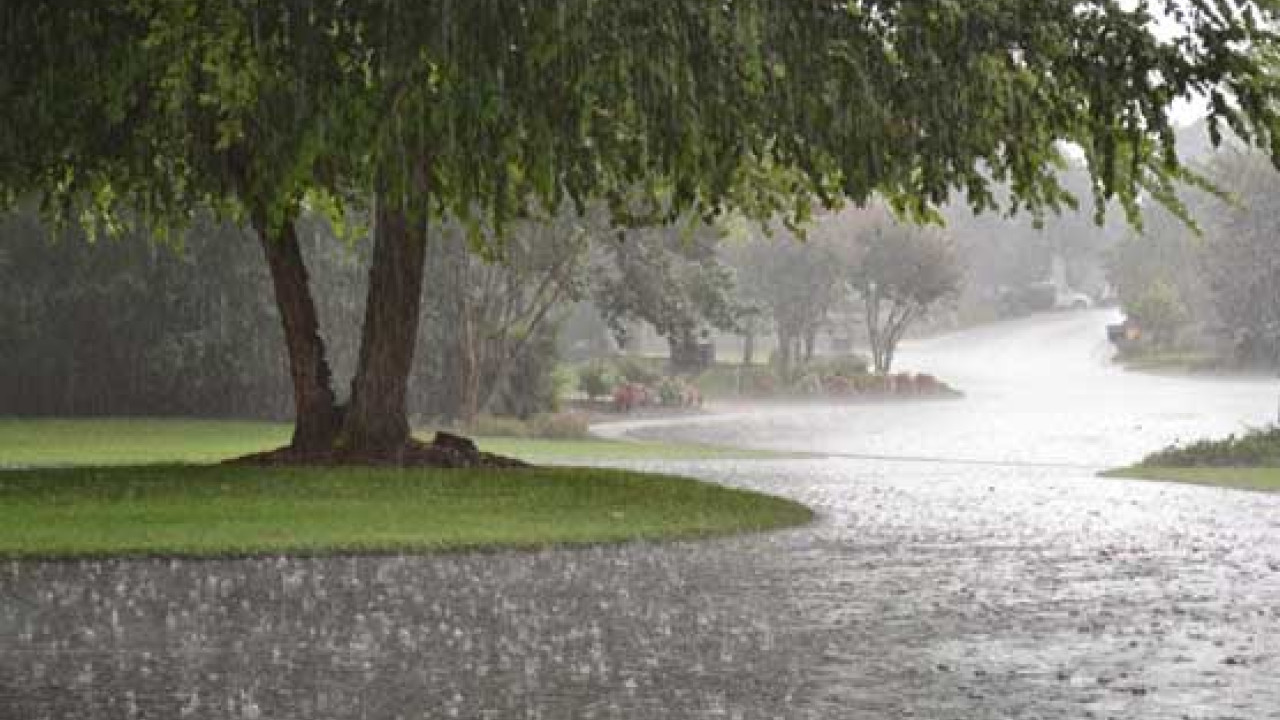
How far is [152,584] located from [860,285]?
2149 inches

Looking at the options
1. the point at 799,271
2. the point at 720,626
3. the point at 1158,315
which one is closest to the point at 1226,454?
the point at 720,626

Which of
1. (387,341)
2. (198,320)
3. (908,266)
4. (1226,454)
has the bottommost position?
(1226,454)

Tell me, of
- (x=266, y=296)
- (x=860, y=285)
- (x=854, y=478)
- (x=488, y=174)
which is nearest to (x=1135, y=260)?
(x=860, y=285)

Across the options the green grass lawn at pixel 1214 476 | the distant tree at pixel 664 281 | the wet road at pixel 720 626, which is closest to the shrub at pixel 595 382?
the distant tree at pixel 664 281

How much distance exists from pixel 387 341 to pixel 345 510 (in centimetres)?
493

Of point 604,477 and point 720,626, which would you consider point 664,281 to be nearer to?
point 604,477

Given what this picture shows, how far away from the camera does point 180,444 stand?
34.2 metres

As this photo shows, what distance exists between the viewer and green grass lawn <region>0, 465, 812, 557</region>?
52.8 feet

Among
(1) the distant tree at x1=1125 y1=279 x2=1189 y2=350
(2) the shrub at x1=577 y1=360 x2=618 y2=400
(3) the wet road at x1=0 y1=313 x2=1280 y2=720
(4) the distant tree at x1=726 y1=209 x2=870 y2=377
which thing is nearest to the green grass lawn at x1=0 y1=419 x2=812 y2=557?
(3) the wet road at x1=0 y1=313 x2=1280 y2=720

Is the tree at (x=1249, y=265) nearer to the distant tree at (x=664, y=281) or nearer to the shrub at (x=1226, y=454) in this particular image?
the distant tree at (x=664, y=281)

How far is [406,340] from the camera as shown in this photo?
76.1ft

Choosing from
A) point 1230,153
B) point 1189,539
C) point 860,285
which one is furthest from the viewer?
point 1230,153

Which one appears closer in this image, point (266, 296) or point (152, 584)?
point (152, 584)

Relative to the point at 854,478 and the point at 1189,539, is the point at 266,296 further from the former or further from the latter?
the point at 1189,539
